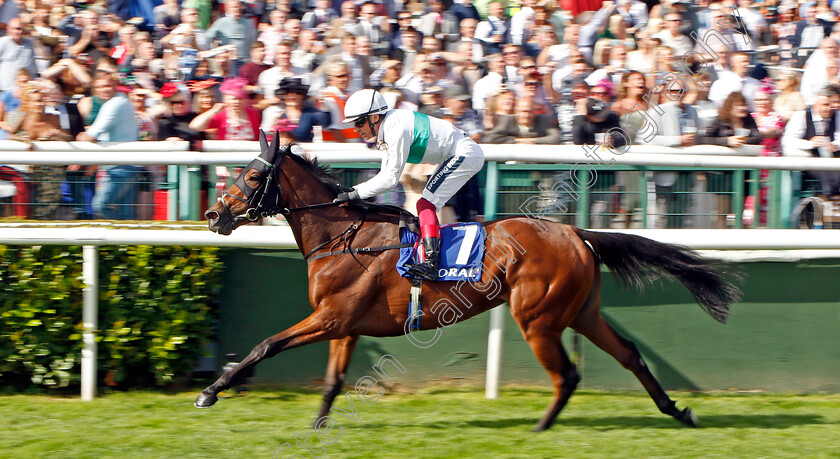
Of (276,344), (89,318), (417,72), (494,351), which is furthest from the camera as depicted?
(417,72)

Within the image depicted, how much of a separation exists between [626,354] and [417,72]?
3637mm

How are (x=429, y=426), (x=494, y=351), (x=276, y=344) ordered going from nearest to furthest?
1. (x=276, y=344)
2. (x=429, y=426)
3. (x=494, y=351)

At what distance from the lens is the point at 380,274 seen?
5.23m

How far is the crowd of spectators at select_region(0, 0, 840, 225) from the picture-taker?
696 cm

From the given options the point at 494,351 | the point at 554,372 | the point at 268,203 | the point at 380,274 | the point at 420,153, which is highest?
the point at 420,153

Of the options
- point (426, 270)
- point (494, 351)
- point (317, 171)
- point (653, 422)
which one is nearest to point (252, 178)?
point (317, 171)

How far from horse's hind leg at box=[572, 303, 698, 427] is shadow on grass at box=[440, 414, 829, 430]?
0.31 feet

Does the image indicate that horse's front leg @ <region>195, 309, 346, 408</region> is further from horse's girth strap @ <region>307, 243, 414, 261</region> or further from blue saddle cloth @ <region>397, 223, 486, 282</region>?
blue saddle cloth @ <region>397, 223, 486, 282</region>

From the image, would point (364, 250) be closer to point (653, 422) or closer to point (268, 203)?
point (268, 203)

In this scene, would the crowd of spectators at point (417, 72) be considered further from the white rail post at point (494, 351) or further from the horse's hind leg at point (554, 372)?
the horse's hind leg at point (554, 372)

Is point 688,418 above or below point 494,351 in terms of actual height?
below

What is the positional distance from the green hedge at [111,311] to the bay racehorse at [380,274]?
930 millimetres

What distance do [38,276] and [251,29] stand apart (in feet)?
13.1

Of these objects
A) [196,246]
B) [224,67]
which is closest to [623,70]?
[224,67]
